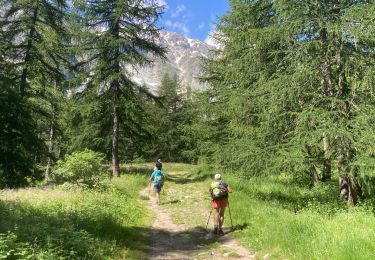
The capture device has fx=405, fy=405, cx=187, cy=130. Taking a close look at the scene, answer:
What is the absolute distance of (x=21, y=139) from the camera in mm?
16625

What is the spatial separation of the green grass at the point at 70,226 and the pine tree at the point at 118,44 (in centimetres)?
1025

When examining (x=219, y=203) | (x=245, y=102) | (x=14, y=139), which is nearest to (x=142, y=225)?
(x=219, y=203)

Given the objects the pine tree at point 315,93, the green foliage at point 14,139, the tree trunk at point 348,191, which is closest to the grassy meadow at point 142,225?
the tree trunk at point 348,191

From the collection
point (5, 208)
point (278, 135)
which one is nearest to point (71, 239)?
point (5, 208)

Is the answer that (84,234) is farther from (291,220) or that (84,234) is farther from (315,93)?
(315,93)

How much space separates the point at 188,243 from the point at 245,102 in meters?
7.28

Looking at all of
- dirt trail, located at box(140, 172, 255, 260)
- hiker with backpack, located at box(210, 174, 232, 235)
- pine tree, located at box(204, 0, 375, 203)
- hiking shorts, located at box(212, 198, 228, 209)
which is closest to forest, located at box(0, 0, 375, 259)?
pine tree, located at box(204, 0, 375, 203)

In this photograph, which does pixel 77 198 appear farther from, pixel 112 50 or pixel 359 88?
pixel 112 50

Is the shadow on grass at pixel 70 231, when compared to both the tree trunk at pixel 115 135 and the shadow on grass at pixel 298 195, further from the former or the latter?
the tree trunk at pixel 115 135

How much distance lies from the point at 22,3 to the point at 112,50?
5.53 meters

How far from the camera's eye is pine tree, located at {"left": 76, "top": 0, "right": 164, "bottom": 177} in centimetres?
2409

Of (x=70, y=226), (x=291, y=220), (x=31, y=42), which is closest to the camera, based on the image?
(x=70, y=226)

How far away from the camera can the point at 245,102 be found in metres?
16.5

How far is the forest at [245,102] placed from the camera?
12.2 metres
